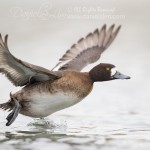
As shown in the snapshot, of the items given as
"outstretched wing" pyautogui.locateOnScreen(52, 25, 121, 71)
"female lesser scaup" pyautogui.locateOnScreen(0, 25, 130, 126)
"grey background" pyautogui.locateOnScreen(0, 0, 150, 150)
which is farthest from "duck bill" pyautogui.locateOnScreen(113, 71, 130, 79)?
"outstretched wing" pyautogui.locateOnScreen(52, 25, 121, 71)

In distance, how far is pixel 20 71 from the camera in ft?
25.2

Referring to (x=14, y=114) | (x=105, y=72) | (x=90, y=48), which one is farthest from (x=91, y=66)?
(x=14, y=114)

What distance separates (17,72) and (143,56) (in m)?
5.48

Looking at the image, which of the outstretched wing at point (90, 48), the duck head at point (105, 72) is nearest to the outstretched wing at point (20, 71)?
the duck head at point (105, 72)

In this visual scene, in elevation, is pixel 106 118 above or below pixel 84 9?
below

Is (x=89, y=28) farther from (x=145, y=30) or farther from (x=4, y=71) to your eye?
(x=4, y=71)

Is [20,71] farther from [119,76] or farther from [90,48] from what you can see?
[90,48]

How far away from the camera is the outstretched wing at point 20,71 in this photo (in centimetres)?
731

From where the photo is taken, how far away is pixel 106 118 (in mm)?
8664

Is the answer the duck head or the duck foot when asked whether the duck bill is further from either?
the duck foot

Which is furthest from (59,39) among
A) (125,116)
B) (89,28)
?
(125,116)

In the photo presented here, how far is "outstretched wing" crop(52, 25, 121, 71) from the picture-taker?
9166 mm

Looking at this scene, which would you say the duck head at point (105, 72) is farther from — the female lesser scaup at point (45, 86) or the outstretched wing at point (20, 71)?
the outstretched wing at point (20, 71)

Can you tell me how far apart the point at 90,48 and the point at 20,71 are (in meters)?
1.92
